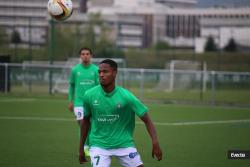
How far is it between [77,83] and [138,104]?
6.75 m

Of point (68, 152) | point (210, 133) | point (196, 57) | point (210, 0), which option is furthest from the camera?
point (196, 57)

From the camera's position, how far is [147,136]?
17.7 metres

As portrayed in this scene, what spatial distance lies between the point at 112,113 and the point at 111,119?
8 centimetres

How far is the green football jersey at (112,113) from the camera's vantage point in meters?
8.23

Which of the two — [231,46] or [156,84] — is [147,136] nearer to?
[156,84]

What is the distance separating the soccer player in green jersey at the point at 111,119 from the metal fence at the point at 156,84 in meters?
24.6

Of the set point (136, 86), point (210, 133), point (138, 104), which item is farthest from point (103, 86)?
point (136, 86)

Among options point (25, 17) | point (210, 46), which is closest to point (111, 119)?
point (25, 17)

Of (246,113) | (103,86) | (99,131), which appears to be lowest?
(246,113)

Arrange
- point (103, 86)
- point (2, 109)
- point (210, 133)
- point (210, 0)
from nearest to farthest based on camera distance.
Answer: point (103, 86)
point (210, 133)
point (2, 109)
point (210, 0)

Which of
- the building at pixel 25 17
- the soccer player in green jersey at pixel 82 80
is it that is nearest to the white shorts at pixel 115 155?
the soccer player in green jersey at pixel 82 80

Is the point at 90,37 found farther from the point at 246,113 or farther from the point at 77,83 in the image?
the point at 77,83

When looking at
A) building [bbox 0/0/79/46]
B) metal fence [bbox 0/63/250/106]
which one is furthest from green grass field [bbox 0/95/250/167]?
building [bbox 0/0/79/46]

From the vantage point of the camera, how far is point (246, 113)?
26.8m
